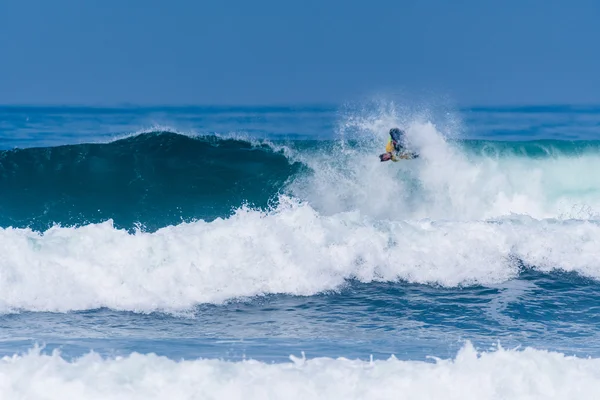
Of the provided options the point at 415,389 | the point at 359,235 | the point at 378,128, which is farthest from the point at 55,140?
the point at 415,389

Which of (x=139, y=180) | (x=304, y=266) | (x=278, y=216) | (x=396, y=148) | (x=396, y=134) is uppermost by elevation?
(x=396, y=134)

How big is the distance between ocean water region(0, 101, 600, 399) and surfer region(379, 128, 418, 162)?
0.19 metres

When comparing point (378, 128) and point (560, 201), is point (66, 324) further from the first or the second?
point (560, 201)

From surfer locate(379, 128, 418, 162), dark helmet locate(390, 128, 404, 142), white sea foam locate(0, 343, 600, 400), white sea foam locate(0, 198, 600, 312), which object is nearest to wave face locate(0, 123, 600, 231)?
surfer locate(379, 128, 418, 162)

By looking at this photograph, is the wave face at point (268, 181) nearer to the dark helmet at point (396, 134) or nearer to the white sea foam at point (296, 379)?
the dark helmet at point (396, 134)

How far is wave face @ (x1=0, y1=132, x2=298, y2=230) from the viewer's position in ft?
43.4

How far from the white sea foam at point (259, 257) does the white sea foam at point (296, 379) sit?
11.6ft

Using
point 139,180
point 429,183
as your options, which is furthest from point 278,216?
point 139,180

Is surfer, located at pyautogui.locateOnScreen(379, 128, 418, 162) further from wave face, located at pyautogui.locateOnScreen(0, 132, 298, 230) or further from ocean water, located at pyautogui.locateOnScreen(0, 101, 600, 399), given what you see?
wave face, located at pyautogui.locateOnScreen(0, 132, 298, 230)

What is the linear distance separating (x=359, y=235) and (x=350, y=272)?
66cm

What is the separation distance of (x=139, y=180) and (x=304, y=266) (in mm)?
6141

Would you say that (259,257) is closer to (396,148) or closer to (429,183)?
(429,183)

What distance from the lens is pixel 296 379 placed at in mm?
4648

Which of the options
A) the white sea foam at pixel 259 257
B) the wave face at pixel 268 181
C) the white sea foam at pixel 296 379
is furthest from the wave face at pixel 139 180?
the white sea foam at pixel 296 379
